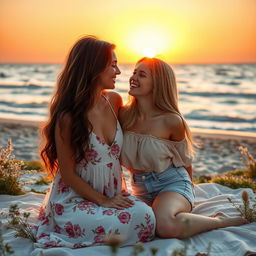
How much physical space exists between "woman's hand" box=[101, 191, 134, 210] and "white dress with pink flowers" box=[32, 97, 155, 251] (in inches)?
1.6

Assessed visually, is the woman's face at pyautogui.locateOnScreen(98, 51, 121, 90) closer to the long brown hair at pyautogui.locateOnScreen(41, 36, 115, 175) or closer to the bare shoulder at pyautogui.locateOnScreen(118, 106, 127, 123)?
the long brown hair at pyautogui.locateOnScreen(41, 36, 115, 175)

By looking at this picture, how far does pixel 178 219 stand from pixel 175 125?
926 millimetres

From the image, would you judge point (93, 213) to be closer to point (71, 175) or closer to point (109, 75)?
point (71, 175)

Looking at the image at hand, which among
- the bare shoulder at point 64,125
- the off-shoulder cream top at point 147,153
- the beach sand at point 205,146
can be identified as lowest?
the beach sand at point 205,146

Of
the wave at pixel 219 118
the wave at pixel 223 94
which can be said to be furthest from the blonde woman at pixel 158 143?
the wave at pixel 223 94

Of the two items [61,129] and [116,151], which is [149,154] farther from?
[61,129]

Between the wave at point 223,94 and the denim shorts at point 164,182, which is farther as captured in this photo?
the wave at point 223,94

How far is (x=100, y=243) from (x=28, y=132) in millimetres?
8411

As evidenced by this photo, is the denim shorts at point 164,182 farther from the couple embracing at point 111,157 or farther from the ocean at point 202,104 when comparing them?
the ocean at point 202,104

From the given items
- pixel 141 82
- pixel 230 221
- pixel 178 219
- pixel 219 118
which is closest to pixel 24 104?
pixel 219 118

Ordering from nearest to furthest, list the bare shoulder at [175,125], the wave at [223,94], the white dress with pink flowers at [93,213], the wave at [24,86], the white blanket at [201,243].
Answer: the white blanket at [201,243] < the white dress with pink flowers at [93,213] < the bare shoulder at [175,125] < the wave at [223,94] < the wave at [24,86]

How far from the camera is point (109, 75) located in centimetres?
400

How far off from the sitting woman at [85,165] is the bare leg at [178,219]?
12 cm

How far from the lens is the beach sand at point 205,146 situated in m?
8.38
